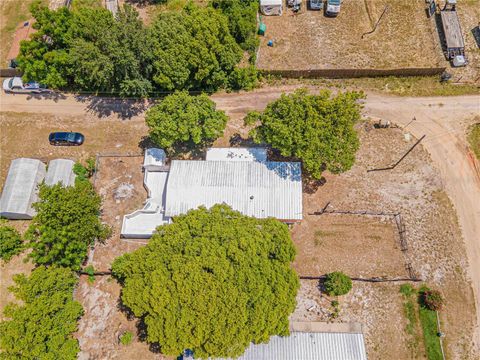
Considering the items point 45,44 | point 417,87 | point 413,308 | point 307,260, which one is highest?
point 45,44

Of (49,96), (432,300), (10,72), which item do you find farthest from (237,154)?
(10,72)

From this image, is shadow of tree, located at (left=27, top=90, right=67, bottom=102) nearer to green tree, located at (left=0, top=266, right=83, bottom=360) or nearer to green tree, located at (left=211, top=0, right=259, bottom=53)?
green tree, located at (left=211, top=0, right=259, bottom=53)

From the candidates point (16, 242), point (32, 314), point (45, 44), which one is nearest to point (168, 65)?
point (45, 44)

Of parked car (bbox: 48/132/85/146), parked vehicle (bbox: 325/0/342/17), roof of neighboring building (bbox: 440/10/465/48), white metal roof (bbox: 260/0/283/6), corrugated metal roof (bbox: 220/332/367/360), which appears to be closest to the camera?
corrugated metal roof (bbox: 220/332/367/360)

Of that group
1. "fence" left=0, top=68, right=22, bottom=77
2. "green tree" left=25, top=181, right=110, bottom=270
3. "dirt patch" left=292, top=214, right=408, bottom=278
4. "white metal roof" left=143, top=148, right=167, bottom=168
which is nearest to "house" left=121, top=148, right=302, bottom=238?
"white metal roof" left=143, top=148, right=167, bottom=168

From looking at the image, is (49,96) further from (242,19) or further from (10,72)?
(242,19)

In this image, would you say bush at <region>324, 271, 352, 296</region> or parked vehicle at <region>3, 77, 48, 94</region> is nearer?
bush at <region>324, 271, 352, 296</region>

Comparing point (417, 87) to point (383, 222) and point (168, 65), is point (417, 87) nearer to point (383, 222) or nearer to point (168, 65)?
point (383, 222)
